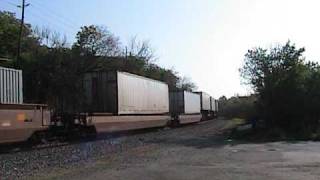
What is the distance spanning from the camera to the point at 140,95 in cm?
3806

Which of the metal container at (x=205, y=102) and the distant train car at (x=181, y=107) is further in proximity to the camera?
the metal container at (x=205, y=102)

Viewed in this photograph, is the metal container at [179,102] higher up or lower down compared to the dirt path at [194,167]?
higher up

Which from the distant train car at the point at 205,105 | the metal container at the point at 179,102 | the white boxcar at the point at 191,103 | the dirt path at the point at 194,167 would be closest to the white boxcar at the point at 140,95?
the metal container at the point at 179,102

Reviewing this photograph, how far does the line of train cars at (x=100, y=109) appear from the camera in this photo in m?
22.2

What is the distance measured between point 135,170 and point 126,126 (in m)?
18.7

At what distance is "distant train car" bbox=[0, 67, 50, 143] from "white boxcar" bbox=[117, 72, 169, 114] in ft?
29.6

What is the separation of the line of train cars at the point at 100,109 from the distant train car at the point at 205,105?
637 inches

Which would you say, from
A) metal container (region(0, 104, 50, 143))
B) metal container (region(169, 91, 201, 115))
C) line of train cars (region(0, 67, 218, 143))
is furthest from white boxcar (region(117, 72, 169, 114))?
metal container (region(0, 104, 50, 143))

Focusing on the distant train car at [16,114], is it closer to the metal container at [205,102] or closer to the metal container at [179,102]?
the metal container at [179,102]

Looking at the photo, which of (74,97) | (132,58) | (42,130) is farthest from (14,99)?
(132,58)

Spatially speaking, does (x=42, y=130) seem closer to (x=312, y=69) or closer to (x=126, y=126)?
(x=126, y=126)

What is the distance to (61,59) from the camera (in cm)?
5794

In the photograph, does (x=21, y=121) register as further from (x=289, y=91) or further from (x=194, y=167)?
(x=289, y=91)

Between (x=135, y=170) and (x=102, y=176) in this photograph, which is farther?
(x=135, y=170)
